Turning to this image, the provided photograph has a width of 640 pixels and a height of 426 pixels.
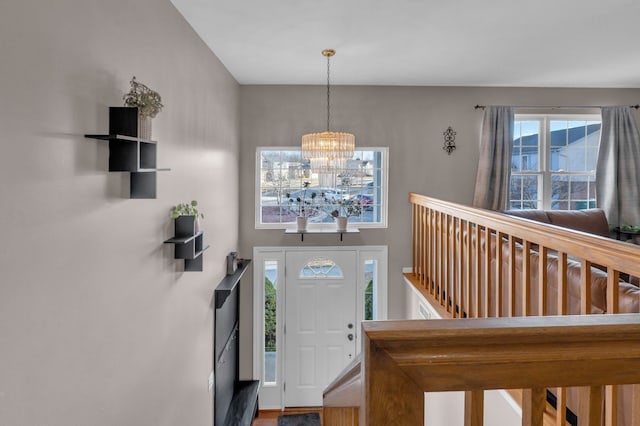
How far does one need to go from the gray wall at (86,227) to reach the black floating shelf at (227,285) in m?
0.69

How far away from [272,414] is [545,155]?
466 centimetres

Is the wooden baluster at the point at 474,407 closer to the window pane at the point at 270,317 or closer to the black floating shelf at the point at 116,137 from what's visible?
the black floating shelf at the point at 116,137

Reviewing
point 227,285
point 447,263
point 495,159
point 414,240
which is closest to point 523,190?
point 495,159

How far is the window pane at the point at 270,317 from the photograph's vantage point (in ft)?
14.6

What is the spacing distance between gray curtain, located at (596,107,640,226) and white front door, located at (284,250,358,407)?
10.5ft

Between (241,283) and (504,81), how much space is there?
13.0 feet

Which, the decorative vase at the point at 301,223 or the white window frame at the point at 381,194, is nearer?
the decorative vase at the point at 301,223

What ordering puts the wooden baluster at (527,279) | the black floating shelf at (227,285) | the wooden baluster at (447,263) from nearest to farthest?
the wooden baluster at (527,279), the wooden baluster at (447,263), the black floating shelf at (227,285)

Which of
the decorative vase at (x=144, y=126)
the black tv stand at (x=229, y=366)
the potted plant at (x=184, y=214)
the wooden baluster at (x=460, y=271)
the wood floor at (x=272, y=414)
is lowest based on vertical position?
the wood floor at (x=272, y=414)

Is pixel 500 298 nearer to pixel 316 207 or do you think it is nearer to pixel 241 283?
pixel 316 207

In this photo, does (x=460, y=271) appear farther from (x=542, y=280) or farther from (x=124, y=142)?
(x=124, y=142)

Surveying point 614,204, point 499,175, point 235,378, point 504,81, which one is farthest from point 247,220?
point 614,204

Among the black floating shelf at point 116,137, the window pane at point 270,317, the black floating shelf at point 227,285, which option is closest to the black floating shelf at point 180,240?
the black floating shelf at point 116,137

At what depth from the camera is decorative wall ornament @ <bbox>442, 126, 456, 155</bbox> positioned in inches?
176
